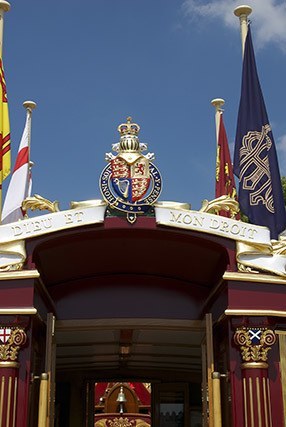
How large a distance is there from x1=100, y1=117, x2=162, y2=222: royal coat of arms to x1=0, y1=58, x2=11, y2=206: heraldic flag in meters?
2.96

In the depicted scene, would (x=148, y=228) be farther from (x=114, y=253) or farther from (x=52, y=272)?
(x=52, y=272)

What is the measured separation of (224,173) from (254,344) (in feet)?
20.0

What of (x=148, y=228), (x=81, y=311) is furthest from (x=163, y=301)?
(x=148, y=228)

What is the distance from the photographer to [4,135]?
12344 mm

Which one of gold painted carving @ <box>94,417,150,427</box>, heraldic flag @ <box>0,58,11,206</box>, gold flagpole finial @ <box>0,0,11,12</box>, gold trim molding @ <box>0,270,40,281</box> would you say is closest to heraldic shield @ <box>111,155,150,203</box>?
gold trim molding @ <box>0,270,40,281</box>

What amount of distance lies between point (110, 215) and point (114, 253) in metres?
1.24

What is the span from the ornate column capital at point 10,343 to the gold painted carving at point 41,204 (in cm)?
189

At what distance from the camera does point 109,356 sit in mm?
15445

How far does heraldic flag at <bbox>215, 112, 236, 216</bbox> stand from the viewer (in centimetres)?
1421

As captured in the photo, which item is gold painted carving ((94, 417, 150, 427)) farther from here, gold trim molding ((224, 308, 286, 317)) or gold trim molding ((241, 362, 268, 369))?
gold trim molding ((224, 308, 286, 317))

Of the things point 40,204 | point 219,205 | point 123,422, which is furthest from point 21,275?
point 123,422

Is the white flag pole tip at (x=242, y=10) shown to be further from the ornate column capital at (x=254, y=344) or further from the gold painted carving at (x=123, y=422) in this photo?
the gold painted carving at (x=123, y=422)

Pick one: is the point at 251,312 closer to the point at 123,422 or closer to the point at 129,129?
the point at 129,129

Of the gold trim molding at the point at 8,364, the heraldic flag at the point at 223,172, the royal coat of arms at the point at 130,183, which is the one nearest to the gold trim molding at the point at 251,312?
the royal coat of arms at the point at 130,183
